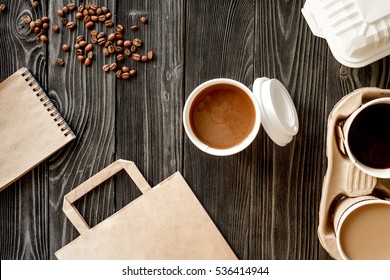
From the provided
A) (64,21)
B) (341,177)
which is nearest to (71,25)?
(64,21)

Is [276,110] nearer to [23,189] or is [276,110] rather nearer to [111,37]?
[111,37]

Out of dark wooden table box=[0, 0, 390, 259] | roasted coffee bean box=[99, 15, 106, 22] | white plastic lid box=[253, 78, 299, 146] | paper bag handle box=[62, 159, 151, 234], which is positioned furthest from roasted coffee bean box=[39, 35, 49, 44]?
white plastic lid box=[253, 78, 299, 146]

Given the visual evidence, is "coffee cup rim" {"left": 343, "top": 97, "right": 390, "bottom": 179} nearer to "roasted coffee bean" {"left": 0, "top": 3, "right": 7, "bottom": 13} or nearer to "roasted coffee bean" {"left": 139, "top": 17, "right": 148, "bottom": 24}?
"roasted coffee bean" {"left": 139, "top": 17, "right": 148, "bottom": 24}

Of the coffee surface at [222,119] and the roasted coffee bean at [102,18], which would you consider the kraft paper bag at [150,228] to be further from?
the roasted coffee bean at [102,18]

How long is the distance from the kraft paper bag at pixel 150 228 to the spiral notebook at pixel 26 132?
0.32 ft

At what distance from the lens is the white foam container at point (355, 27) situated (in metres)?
0.70

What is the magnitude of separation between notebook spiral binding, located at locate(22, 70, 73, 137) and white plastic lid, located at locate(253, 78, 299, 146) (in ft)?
1.18

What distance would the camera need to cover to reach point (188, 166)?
858 millimetres

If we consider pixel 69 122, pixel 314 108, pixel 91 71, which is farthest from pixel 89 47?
pixel 314 108

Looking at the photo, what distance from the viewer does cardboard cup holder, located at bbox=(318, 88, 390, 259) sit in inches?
29.1

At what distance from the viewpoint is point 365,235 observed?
2.38ft

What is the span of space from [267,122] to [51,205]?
442 mm

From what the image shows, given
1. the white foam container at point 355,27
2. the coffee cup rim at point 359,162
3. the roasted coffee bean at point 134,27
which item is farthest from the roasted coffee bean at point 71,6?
the coffee cup rim at point 359,162

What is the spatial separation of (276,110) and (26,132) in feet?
1.53
